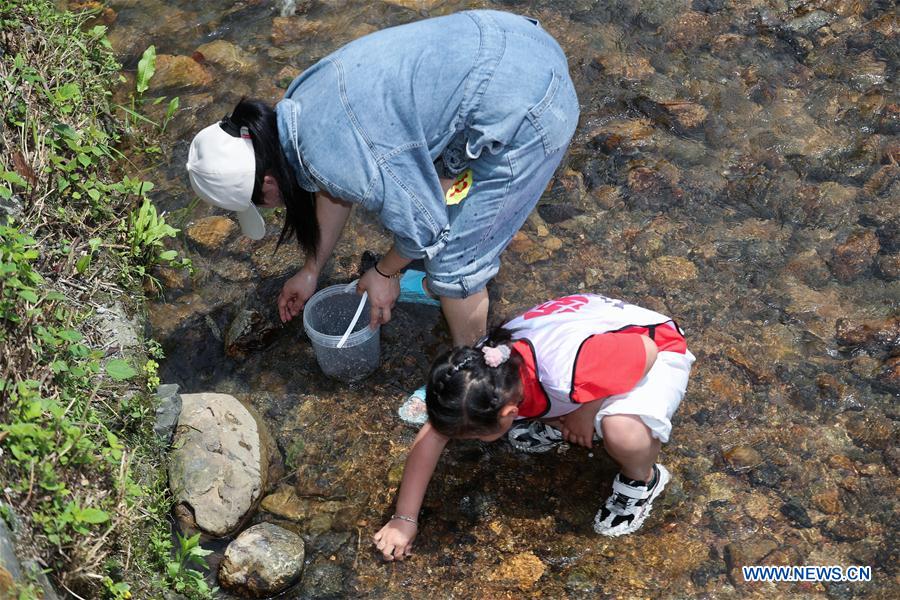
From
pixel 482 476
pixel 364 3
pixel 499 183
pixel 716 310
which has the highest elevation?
pixel 499 183

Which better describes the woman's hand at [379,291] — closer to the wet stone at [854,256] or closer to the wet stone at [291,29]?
the wet stone at [854,256]

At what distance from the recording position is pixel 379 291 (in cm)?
271

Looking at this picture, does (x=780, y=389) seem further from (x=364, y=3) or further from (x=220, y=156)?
(x=364, y=3)

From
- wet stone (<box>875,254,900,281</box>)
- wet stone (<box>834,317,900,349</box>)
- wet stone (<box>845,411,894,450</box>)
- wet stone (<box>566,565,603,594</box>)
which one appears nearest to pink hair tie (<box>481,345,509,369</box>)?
wet stone (<box>566,565,603,594</box>)

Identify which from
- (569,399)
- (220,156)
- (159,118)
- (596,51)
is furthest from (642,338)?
(159,118)

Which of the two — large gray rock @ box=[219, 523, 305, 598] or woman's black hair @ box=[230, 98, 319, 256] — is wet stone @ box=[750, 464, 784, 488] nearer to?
large gray rock @ box=[219, 523, 305, 598]

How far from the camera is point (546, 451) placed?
288 cm

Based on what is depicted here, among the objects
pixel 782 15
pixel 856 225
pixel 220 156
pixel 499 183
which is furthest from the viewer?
pixel 782 15

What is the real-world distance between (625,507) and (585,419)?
0.32m

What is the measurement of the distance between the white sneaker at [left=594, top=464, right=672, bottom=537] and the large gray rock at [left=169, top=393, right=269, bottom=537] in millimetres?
1122

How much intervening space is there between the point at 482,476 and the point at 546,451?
9.5 inches

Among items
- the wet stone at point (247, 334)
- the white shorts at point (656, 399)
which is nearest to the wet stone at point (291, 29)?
the wet stone at point (247, 334)

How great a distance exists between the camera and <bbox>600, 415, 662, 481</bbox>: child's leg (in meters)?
2.43

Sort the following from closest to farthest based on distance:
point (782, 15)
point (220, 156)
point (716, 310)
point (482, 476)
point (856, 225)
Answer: point (220, 156)
point (482, 476)
point (716, 310)
point (856, 225)
point (782, 15)
